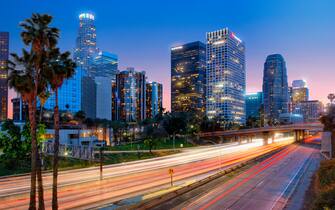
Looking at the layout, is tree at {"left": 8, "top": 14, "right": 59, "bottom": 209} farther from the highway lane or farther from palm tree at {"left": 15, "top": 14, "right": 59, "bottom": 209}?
the highway lane

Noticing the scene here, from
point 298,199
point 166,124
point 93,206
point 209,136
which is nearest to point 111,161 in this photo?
point 93,206

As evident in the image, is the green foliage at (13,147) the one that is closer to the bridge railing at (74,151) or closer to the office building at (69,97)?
the bridge railing at (74,151)

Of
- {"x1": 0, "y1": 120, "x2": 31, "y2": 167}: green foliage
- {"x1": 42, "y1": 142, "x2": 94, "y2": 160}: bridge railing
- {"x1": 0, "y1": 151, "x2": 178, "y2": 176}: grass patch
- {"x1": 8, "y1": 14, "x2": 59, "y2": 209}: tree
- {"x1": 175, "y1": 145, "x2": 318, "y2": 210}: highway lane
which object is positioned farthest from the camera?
{"x1": 42, "y1": 142, "x2": 94, "y2": 160}: bridge railing

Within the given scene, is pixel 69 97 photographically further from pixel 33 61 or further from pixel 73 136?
pixel 33 61

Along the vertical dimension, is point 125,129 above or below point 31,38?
below

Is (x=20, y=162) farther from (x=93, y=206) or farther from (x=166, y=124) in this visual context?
(x=166, y=124)

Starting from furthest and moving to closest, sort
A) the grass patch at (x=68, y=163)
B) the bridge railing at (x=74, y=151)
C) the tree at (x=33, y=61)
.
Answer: the bridge railing at (x=74, y=151) → the grass patch at (x=68, y=163) → the tree at (x=33, y=61)

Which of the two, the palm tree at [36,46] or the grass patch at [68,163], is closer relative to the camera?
the palm tree at [36,46]

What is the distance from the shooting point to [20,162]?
50.6 m

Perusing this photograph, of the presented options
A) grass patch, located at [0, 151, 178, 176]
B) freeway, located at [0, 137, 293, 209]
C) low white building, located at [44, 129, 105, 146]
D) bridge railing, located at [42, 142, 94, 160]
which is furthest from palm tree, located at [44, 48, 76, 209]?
low white building, located at [44, 129, 105, 146]

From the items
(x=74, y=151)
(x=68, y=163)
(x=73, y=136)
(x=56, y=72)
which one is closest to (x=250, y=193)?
(x=56, y=72)

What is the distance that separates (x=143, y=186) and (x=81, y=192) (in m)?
7.31

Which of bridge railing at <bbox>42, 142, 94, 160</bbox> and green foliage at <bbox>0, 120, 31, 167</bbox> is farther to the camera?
bridge railing at <bbox>42, 142, 94, 160</bbox>

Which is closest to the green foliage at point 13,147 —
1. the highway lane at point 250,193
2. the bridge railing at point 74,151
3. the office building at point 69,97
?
the bridge railing at point 74,151
